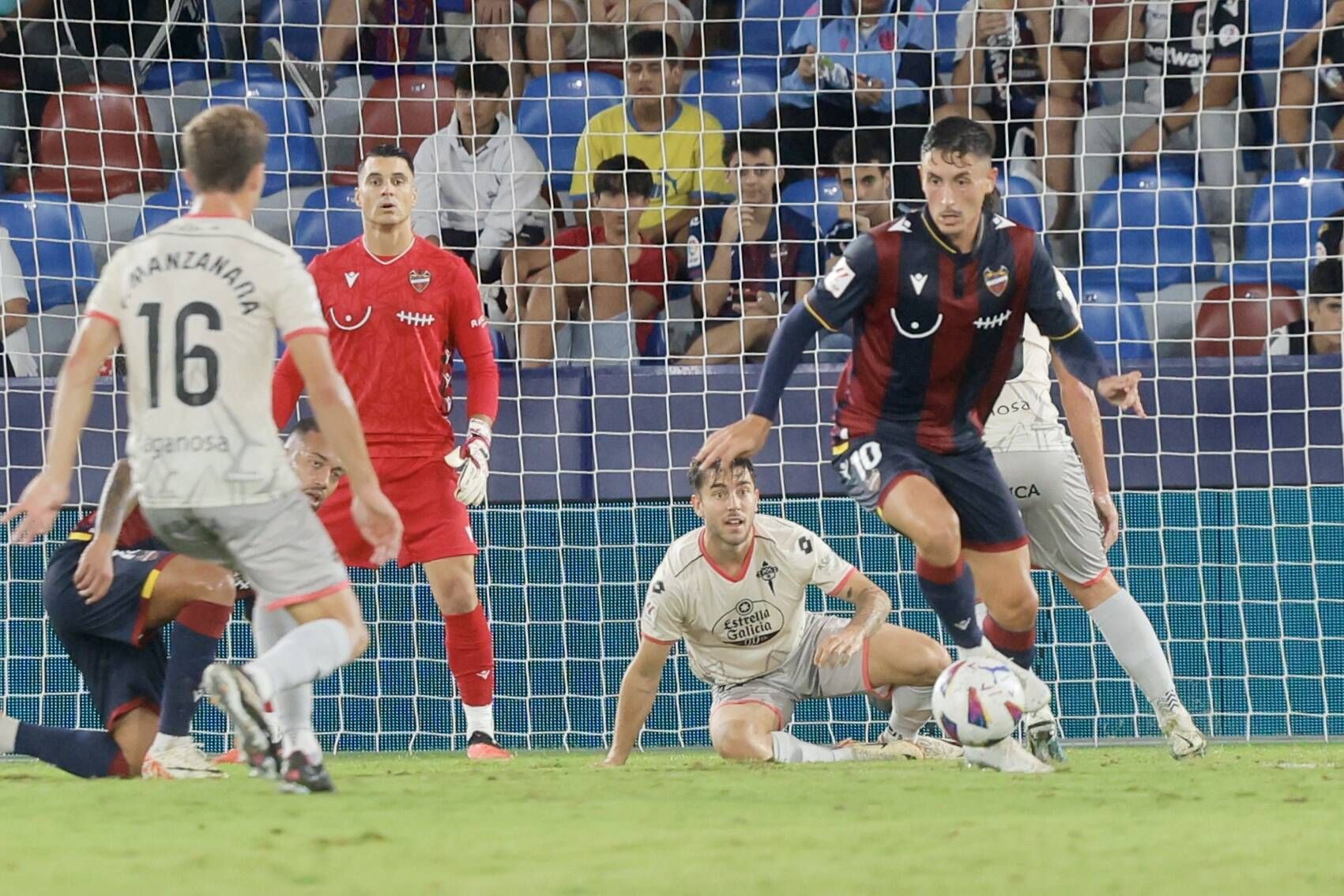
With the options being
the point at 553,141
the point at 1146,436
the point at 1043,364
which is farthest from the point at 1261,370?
the point at 553,141

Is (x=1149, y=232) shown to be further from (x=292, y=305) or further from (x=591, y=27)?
(x=292, y=305)

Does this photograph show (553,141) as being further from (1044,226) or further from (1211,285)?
(1211,285)

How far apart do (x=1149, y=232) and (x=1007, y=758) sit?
196 inches

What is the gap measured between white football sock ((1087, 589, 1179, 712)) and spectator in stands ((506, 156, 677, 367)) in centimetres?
335

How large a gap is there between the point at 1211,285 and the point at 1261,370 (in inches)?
47.0

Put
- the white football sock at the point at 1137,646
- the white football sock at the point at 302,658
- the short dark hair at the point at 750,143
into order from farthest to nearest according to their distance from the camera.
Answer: the short dark hair at the point at 750,143 → the white football sock at the point at 1137,646 → the white football sock at the point at 302,658

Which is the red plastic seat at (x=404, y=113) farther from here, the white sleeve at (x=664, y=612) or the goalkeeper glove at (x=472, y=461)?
the white sleeve at (x=664, y=612)

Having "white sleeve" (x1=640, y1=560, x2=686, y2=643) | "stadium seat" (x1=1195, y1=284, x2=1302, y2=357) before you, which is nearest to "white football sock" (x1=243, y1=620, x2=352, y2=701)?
"white sleeve" (x1=640, y1=560, x2=686, y2=643)

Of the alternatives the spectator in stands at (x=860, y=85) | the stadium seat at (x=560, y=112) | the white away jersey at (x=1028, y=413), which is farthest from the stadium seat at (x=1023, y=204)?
the white away jersey at (x=1028, y=413)

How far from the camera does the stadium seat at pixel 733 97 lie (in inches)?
393

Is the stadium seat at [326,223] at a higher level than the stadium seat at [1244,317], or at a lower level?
higher

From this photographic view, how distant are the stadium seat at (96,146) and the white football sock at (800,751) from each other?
4.85 metres

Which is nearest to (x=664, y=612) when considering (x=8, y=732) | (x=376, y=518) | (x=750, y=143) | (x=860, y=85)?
(x=8, y=732)

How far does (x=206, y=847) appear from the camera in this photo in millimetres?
3391
